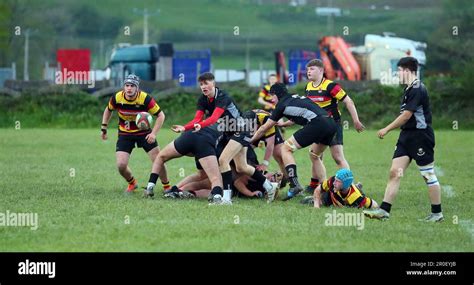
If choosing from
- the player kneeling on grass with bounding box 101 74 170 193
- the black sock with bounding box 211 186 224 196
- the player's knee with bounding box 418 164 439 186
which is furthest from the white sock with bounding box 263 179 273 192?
the player's knee with bounding box 418 164 439 186

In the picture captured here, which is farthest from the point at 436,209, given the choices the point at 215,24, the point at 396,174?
the point at 215,24

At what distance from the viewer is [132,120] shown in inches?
645

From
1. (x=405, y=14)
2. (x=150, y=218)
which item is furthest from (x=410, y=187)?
(x=405, y=14)

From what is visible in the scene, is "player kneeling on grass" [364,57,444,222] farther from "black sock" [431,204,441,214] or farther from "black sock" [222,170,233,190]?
"black sock" [222,170,233,190]

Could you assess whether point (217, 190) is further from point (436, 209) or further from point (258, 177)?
point (436, 209)

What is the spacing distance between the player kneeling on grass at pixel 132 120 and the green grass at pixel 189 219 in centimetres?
68

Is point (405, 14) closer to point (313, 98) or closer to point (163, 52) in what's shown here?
point (163, 52)

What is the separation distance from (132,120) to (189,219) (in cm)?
375

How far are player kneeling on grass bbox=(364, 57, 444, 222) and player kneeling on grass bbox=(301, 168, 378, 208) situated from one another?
3.90ft

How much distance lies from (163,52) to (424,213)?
3012cm

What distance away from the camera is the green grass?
11165mm

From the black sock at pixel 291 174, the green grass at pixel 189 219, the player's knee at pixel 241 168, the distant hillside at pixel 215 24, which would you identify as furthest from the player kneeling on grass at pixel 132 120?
the distant hillside at pixel 215 24

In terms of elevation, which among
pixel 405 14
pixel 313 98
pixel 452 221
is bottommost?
pixel 452 221
